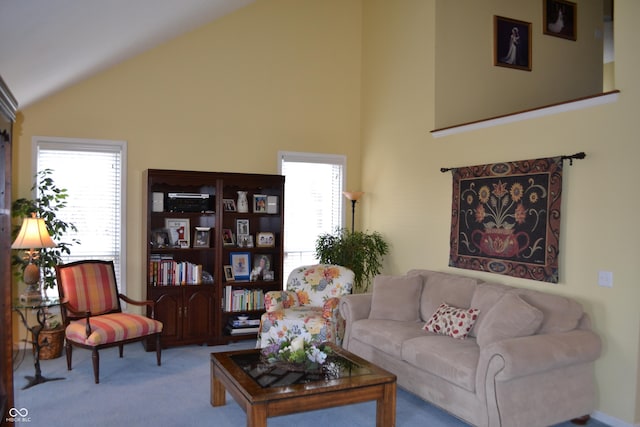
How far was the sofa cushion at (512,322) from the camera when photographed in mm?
3633

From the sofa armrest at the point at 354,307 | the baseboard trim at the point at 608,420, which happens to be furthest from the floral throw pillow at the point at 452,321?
the baseboard trim at the point at 608,420

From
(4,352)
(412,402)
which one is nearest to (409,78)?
(412,402)

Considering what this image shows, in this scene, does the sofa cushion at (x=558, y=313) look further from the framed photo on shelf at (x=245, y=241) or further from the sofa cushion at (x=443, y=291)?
the framed photo on shelf at (x=245, y=241)

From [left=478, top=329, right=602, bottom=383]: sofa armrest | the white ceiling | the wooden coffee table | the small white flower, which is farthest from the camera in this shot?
the small white flower

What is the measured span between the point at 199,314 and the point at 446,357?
2.91m

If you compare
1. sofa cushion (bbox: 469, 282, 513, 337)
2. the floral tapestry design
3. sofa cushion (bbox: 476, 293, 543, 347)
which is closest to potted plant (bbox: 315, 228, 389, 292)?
the floral tapestry design

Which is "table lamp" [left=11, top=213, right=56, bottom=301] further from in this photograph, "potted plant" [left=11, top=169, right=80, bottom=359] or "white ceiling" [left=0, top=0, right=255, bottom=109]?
"white ceiling" [left=0, top=0, right=255, bottom=109]

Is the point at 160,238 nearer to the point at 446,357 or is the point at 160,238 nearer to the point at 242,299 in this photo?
the point at 242,299

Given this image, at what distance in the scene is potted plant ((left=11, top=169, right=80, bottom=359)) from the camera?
5.12 m

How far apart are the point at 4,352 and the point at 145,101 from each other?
13.7 ft

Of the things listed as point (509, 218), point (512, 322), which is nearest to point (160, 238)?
point (509, 218)

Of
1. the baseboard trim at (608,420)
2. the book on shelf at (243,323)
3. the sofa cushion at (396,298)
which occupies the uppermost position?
the sofa cushion at (396,298)

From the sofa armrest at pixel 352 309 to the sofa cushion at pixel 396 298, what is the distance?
6cm

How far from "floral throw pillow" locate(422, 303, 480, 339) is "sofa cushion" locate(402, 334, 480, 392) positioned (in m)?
0.09
